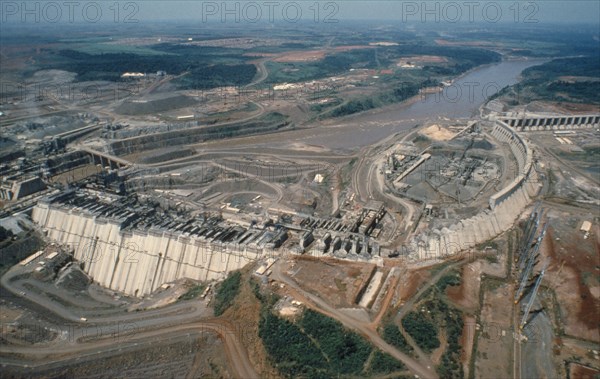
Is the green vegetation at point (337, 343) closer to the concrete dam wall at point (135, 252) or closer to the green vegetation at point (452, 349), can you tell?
the green vegetation at point (452, 349)

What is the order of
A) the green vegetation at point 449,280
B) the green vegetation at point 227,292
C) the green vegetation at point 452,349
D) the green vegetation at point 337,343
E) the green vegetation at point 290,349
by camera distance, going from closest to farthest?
the green vegetation at point 452,349
the green vegetation at point 290,349
the green vegetation at point 337,343
the green vegetation at point 227,292
the green vegetation at point 449,280

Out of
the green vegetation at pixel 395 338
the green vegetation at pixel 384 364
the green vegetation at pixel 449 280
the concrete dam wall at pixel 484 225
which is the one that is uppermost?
the concrete dam wall at pixel 484 225

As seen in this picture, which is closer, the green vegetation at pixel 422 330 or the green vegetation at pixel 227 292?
the green vegetation at pixel 422 330

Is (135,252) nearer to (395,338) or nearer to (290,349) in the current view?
(290,349)

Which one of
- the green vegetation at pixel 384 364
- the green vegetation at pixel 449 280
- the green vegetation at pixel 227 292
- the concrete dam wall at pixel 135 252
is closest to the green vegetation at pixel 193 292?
the green vegetation at pixel 227 292

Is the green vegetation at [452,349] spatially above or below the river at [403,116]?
below

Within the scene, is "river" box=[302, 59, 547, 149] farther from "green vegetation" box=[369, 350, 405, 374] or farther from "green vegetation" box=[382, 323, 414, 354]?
"green vegetation" box=[369, 350, 405, 374]

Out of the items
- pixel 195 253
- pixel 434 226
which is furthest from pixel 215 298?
pixel 434 226

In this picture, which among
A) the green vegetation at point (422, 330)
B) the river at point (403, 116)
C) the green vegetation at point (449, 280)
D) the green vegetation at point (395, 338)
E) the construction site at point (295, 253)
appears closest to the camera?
the green vegetation at point (395, 338)
